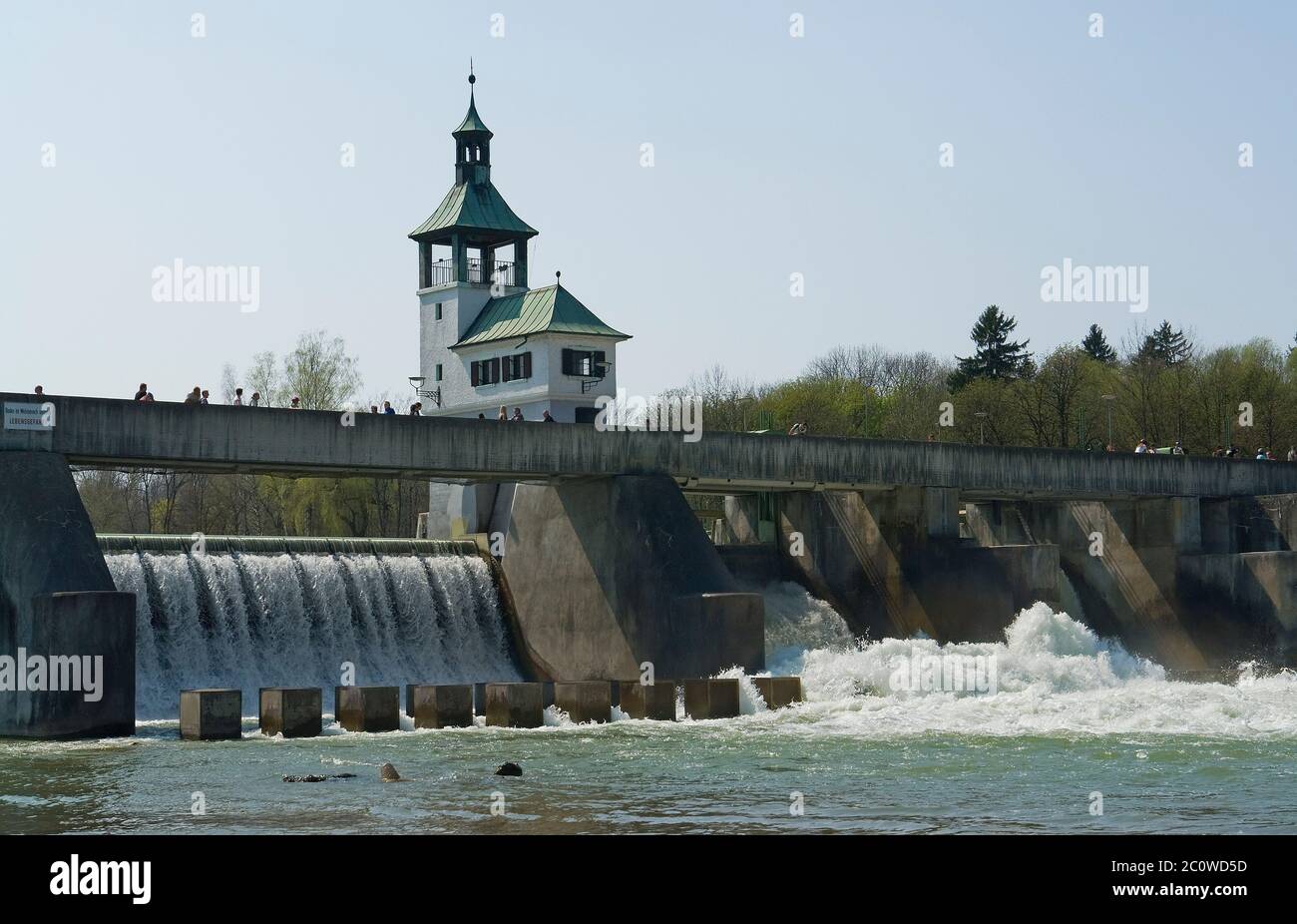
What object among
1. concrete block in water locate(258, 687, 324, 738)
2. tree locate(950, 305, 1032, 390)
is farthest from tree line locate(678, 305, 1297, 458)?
concrete block in water locate(258, 687, 324, 738)

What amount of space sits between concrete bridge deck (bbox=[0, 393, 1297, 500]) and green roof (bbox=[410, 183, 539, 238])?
19341 millimetres

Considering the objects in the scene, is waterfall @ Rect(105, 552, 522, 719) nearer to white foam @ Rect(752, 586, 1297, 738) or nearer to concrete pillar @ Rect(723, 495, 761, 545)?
white foam @ Rect(752, 586, 1297, 738)

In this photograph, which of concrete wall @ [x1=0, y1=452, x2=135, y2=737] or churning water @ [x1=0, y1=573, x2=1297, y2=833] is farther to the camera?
concrete wall @ [x1=0, y1=452, x2=135, y2=737]

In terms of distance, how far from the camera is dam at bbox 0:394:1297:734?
36.1m

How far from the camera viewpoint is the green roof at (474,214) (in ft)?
210

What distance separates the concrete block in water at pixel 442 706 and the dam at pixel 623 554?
18.6ft

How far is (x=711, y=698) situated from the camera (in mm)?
34906

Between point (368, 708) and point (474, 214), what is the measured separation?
34.5 metres
